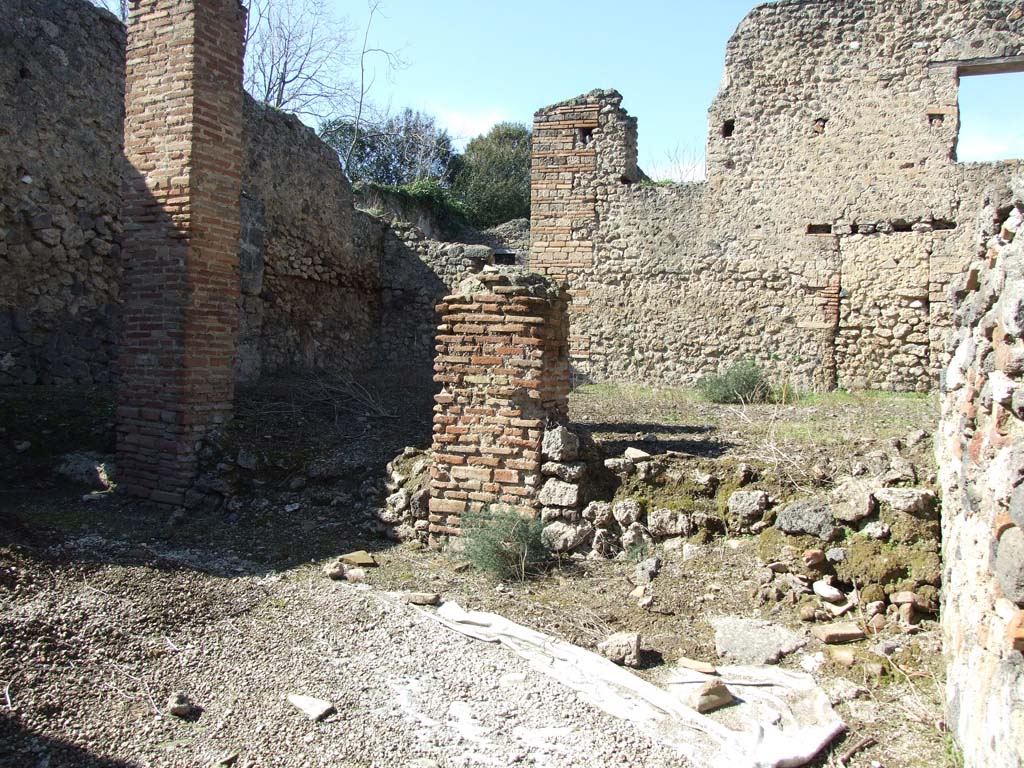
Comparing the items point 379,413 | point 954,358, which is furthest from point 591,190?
point 954,358

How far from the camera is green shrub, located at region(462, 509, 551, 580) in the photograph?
4.72 meters

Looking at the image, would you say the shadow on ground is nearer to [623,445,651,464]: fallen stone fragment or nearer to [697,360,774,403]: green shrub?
[623,445,651,464]: fallen stone fragment

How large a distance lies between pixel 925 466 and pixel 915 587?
3.97ft

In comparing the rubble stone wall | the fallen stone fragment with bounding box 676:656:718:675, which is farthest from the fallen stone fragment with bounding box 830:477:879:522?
the rubble stone wall

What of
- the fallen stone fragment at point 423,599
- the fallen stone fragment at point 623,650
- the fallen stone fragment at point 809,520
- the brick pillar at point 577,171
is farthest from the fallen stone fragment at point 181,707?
the brick pillar at point 577,171

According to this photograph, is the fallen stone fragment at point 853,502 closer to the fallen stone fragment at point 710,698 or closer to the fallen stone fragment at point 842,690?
the fallen stone fragment at point 842,690

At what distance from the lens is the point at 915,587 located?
12.7 ft

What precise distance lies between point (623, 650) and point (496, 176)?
81.7ft

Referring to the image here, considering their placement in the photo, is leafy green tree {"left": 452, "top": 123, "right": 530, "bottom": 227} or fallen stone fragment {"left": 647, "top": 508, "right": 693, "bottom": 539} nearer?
fallen stone fragment {"left": 647, "top": 508, "right": 693, "bottom": 539}

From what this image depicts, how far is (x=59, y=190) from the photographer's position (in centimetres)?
851

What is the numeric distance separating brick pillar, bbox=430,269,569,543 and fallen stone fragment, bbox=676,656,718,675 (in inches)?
63.8

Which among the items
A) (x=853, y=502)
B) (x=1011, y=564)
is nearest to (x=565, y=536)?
(x=853, y=502)

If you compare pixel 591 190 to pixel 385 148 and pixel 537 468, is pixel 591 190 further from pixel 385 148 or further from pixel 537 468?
pixel 385 148

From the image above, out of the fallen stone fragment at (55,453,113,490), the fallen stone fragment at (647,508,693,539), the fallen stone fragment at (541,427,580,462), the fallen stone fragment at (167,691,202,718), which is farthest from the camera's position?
the fallen stone fragment at (55,453,113,490)
